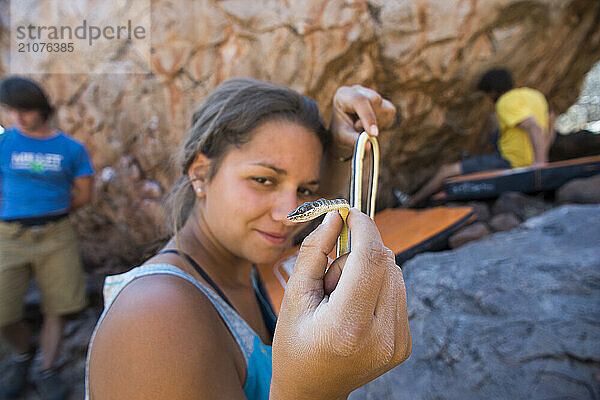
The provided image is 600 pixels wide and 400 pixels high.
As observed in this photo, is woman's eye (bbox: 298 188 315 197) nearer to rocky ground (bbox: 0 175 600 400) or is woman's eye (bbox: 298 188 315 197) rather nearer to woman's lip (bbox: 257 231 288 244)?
woman's lip (bbox: 257 231 288 244)

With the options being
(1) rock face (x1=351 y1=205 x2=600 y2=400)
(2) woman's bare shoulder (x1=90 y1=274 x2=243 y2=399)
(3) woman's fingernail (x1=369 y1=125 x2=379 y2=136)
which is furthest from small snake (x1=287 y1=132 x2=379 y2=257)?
(1) rock face (x1=351 y1=205 x2=600 y2=400)

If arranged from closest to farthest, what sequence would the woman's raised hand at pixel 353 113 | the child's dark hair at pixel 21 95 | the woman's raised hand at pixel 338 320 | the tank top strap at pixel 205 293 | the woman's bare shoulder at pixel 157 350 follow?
the woman's raised hand at pixel 338 320 < the woman's bare shoulder at pixel 157 350 < the tank top strap at pixel 205 293 < the woman's raised hand at pixel 353 113 < the child's dark hair at pixel 21 95

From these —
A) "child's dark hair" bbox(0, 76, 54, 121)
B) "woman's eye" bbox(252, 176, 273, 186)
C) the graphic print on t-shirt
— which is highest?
"child's dark hair" bbox(0, 76, 54, 121)

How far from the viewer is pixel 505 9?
223cm

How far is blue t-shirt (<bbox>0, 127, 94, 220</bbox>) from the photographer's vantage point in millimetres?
1717

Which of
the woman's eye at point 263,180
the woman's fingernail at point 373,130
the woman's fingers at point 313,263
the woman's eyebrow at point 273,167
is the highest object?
the woman's fingernail at point 373,130

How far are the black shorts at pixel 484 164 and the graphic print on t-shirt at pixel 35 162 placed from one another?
2568mm

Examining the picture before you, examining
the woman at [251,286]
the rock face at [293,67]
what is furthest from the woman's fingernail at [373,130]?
the rock face at [293,67]

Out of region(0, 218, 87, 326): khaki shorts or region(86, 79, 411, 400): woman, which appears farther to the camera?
region(0, 218, 87, 326): khaki shorts

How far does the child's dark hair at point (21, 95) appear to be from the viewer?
1.69 metres

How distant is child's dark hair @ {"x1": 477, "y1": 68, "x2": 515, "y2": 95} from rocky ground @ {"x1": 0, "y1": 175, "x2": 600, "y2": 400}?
1431mm

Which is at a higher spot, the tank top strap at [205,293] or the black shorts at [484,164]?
the black shorts at [484,164]

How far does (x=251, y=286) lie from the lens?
103 cm

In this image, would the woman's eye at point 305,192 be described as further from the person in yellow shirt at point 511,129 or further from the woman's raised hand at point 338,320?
the person in yellow shirt at point 511,129
